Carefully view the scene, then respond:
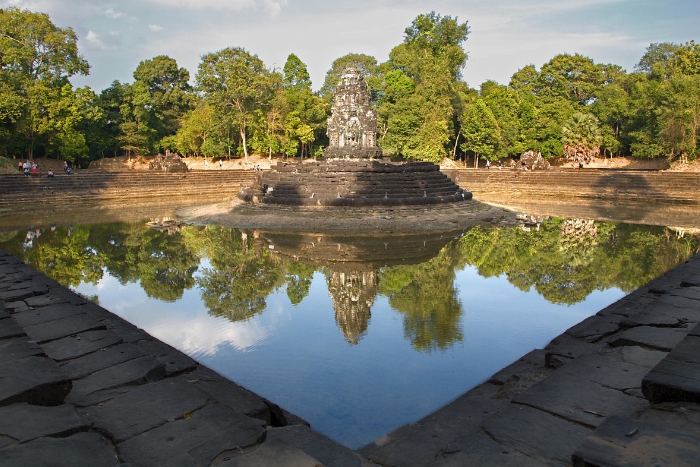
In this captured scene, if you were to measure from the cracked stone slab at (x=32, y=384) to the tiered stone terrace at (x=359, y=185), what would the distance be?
1586 cm

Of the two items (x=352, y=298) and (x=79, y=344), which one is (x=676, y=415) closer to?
(x=79, y=344)

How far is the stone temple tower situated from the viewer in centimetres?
2422

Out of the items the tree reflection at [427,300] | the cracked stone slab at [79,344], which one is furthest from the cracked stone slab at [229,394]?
the tree reflection at [427,300]

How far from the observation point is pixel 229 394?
3801mm

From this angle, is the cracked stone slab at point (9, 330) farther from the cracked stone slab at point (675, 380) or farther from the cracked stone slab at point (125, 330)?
the cracked stone slab at point (675, 380)

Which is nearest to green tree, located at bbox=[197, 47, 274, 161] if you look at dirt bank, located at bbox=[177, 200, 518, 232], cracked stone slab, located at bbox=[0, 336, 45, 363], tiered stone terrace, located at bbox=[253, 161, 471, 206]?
tiered stone terrace, located at bbox=[253, 161, 471, 206]

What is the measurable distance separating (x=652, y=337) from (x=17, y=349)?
4777 millimetres

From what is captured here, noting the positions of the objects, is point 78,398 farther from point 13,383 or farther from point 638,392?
point 638,392

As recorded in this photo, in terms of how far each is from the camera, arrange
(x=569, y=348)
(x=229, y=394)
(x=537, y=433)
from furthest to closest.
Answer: (x=569, y=348), (x=229, y=394), (x=537, y=433)

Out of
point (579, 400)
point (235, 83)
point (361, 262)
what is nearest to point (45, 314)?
point (579, 400)

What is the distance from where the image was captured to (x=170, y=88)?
49906mm

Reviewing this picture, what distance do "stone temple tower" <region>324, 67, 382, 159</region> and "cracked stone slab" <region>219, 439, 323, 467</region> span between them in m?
22.1

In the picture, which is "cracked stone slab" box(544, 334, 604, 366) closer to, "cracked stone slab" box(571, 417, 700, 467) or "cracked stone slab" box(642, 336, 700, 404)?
"cracked stone slab" box(642, 336, 700, 404)

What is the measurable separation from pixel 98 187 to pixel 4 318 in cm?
2298
